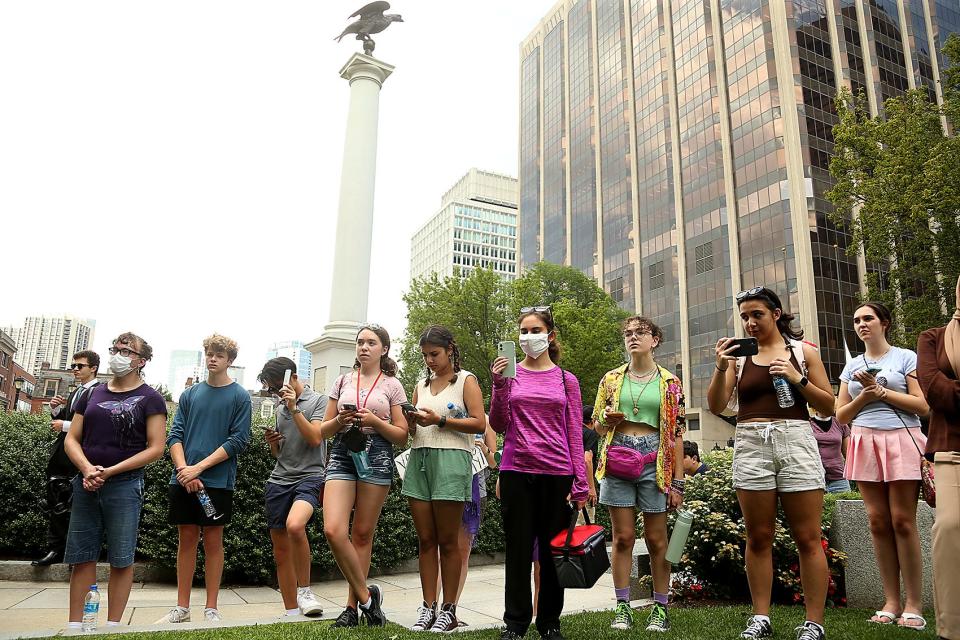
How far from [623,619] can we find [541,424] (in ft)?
5.08

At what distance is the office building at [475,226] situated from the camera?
139125 mm

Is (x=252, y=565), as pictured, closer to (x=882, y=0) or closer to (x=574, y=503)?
(x=574, y=503)

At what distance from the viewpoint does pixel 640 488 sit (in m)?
4.94

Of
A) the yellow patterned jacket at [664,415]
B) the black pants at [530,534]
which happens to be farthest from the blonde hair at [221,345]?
the yellow patterned jacket at [664,415]

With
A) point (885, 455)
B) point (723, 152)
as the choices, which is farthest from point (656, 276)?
point (885, 455)

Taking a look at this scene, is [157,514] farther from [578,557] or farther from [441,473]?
[578,557]

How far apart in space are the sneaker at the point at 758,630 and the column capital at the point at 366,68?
22.5 meters

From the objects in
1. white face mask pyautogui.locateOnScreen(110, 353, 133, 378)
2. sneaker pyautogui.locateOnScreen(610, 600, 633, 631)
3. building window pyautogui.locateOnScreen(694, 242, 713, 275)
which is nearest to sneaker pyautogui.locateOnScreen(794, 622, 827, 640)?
sneaker pyautogui.locateOnScreen(610, 600, 633, 631)

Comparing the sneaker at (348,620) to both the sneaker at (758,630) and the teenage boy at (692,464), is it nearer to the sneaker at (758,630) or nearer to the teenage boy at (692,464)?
the sneaker at (758,630)

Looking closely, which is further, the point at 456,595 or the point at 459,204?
the point at 459,204

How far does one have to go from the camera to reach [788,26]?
47.8 m

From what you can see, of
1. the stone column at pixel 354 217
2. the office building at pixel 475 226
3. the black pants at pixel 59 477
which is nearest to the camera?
the black pants at pixel 59 477

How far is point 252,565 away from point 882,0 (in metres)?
62.8

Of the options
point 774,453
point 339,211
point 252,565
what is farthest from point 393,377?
point 339,211
